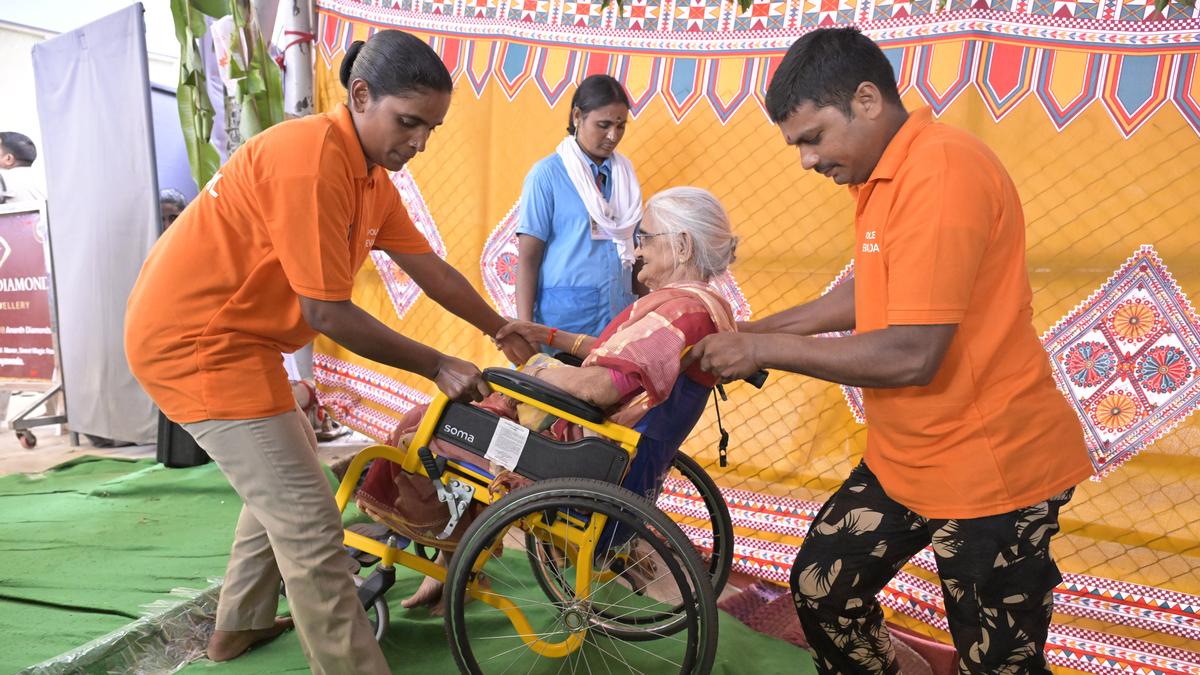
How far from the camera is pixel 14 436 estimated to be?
5.23 meters

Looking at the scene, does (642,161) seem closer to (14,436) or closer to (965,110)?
(965,110)

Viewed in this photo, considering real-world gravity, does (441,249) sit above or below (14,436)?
above

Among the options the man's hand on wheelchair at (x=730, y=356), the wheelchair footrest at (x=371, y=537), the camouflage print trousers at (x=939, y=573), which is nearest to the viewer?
the camouflage print trousers at (x=939, y=573)

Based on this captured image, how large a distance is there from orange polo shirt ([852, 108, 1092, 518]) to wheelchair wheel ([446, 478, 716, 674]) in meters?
0.55

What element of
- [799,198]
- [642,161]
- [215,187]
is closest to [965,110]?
[799,198]

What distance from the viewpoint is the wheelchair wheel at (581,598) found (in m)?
1.85

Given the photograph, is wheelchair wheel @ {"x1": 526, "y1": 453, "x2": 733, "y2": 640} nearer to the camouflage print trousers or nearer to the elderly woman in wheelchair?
the elderly woman in wheelchair

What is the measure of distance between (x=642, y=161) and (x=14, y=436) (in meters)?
4.46

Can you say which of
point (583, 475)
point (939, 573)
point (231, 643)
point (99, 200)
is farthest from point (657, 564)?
point (99, 200)

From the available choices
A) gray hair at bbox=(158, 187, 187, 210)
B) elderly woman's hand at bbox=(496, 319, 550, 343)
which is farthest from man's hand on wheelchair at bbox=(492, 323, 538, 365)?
gray hair at bbox=(158, 187, 187, 210)

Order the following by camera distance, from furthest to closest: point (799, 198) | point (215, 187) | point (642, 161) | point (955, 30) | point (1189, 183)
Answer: point (642, 161), point (799, 198), point (955, 30), point (1189, 183), point (215, 187)

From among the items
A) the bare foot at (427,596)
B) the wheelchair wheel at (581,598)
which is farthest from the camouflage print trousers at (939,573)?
the bare foot at (427,596)

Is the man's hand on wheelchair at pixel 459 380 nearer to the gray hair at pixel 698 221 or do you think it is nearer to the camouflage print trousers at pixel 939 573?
the gray hair at pixel 698 221

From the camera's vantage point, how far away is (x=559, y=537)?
6.91ft
